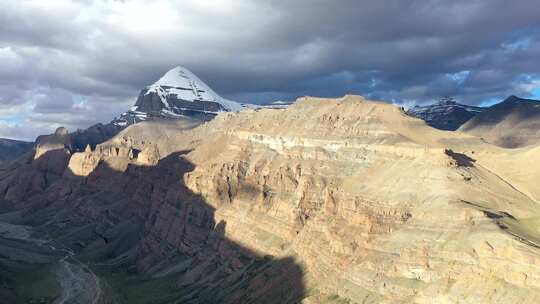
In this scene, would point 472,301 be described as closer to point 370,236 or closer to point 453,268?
point 453,268

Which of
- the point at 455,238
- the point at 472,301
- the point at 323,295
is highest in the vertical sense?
the point at 455,238

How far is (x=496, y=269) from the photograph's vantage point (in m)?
146

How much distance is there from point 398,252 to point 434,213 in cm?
1764

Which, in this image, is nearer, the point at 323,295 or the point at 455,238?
the point at 455,238

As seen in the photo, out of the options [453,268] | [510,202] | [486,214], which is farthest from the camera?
[510,202]

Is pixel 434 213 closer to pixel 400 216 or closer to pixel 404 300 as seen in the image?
pixel 400 216

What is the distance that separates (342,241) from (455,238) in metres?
43.3

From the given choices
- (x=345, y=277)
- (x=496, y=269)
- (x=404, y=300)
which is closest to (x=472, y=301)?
(x=496, y=269)

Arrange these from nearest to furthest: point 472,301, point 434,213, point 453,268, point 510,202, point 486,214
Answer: point 472,301 < point 453,268 < point 486,214 < point 434,213 < point 510,202

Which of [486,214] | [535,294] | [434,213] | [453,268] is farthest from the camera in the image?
[434,213]

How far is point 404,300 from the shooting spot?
16012cm

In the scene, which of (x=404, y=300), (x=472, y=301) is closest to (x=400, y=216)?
(x=404, y=300)

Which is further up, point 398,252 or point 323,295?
point 398,252

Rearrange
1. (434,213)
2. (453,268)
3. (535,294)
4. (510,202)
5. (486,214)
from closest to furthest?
(535,294)
(453,268)
(486,214)
(434,213)
(510,202)
